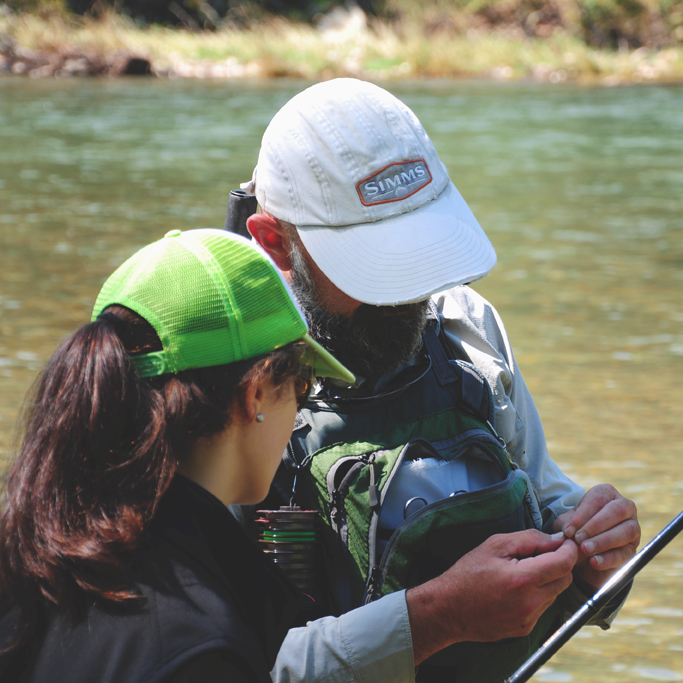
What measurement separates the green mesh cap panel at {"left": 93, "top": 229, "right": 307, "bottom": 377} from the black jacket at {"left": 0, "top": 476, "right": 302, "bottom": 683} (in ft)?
0.52

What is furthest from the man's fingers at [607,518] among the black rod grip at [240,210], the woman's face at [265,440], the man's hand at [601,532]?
the black rod grip at [240,210]

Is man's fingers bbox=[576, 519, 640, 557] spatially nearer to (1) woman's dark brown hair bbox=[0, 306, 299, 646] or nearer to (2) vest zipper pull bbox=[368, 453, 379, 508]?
(2) vest zipper pull bbox=[368, 453, 379, 508]

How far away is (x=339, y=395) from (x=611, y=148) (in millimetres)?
12985

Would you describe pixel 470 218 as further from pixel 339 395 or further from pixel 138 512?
pixel 138 512

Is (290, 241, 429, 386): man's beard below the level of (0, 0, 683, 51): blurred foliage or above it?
above

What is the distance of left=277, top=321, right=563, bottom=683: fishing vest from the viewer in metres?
1.48

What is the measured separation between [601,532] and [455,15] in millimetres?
32803

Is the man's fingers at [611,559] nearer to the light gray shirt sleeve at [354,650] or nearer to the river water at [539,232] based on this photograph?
the light gray shirt sleeve at [354,650]

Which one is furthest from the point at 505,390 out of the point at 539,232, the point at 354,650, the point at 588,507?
the point at 539,232

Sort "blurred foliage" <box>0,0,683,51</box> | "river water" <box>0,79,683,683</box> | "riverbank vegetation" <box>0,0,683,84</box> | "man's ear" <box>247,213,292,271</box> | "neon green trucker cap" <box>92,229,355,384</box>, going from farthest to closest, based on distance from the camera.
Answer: "blurred foliage" <box>0,0,683,51</box> → "riverbank vegetation" <box>0,0,683,84</box> → "river water" <box>0,79,683,683</box> → "man's ear" <box>247,213,292,271</box> → "neon green trucker cap" <box>92,229,355,384</box>

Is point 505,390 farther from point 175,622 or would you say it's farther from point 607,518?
point 175,622

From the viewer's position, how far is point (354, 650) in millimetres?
1351

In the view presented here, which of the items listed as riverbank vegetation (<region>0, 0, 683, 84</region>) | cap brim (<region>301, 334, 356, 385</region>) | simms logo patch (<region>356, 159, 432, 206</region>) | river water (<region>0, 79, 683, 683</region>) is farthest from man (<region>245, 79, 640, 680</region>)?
riverbank vegetation (<region>0, 0, 683, 84</region>)

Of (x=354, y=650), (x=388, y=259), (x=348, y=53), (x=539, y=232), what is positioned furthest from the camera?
(x=348, y=53)
